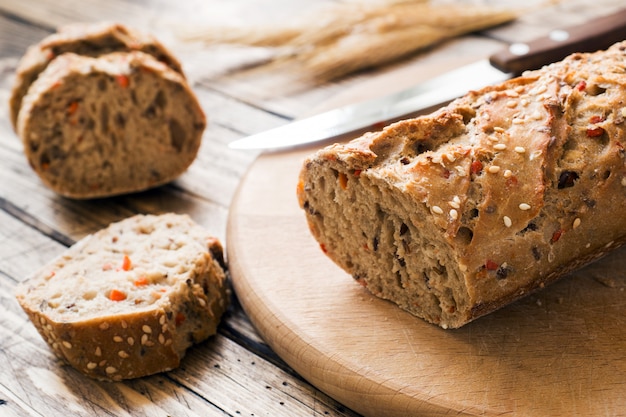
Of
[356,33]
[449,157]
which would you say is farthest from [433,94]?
[449,157]

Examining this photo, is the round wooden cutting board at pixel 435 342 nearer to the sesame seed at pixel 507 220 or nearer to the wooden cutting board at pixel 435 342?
the wooden cutting board at pixel 435 342

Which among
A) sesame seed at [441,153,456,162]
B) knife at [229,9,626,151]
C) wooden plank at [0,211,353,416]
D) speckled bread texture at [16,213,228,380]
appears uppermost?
sesame seed at [441,153,456,162]

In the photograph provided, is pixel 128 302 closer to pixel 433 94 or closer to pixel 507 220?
pixel 507 220

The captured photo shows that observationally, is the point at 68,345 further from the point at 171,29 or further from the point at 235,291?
the point at 171,29

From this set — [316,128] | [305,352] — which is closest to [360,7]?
[316,128]

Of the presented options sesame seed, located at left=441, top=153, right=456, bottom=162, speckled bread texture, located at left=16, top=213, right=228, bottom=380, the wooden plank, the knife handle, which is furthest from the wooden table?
sesame seed, located at left=441, top=153, right=456, bottom=162

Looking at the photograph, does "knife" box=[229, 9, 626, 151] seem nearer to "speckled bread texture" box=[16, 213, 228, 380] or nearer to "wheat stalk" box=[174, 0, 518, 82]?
"speckled bread texture" box=[16, 213, 228, 380]

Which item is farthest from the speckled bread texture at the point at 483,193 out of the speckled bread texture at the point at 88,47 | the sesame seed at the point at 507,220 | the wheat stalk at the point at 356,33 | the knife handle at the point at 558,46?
the wheat stalk at the point at 356,33
